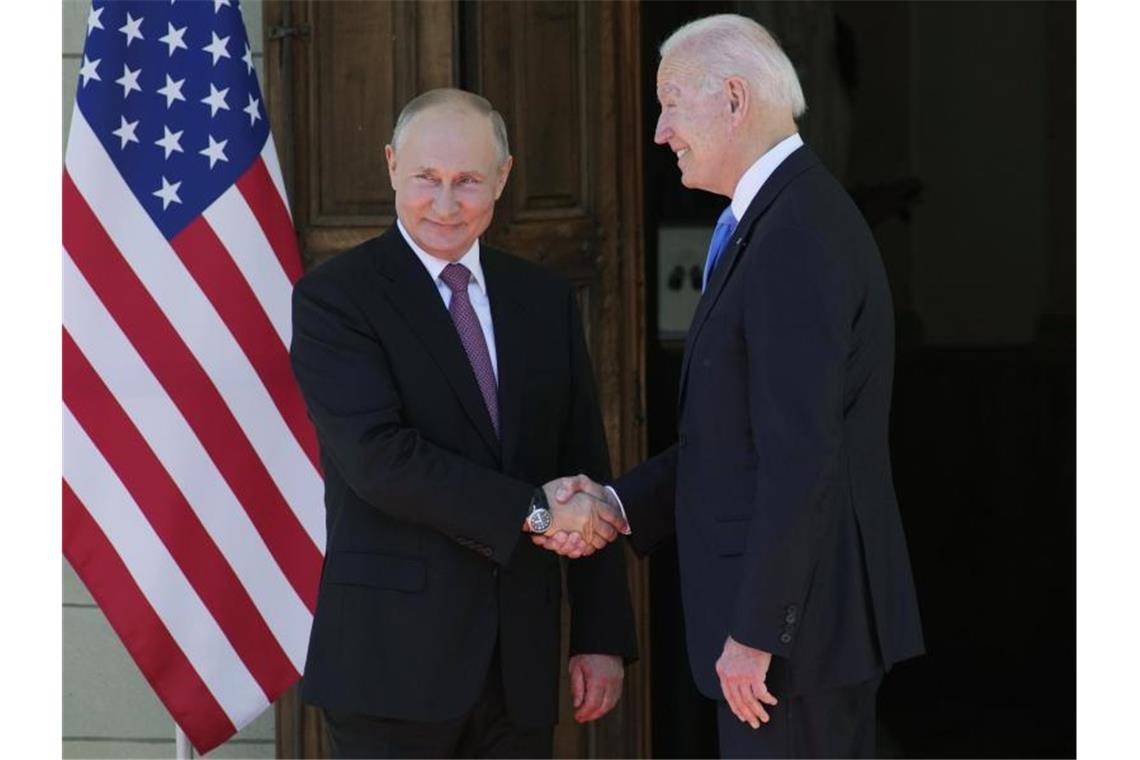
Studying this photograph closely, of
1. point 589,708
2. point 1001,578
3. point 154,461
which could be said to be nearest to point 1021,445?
point 1001,578

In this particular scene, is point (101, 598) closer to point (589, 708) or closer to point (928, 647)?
point (589, 708)

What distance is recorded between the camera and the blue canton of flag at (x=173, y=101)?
15.6 feet

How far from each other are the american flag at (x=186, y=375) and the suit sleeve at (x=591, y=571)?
1020 mm

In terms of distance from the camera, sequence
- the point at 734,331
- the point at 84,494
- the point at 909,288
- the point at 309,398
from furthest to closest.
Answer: the point at 909,288 < the point at 84,494 < the point at 309,398 < the point at 734,331

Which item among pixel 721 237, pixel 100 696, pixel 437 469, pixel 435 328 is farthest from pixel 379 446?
pixel 100 696

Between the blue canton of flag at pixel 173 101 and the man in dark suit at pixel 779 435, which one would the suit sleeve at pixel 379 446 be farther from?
the blue canton of flag at pixel 173 101

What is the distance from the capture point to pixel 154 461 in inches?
187

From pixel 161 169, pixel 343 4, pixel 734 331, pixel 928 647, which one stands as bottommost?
pixel 928 647

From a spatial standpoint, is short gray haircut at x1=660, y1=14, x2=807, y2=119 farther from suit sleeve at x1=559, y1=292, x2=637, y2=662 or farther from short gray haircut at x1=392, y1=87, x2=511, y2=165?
suit sleeve at x1=559, y1=292, x2=637, y2=662

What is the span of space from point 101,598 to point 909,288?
2630 mm

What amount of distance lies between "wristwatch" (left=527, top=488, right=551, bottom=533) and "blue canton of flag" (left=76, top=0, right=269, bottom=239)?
1.52m

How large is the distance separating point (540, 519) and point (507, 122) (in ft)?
5.25

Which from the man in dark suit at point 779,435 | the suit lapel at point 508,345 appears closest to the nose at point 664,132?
the man in dark suit at point 779,435

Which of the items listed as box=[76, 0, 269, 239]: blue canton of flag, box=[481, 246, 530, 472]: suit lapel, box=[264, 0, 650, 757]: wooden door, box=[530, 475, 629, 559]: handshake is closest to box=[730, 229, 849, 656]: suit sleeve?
box=[530, 475, 629, 559]: handshake
